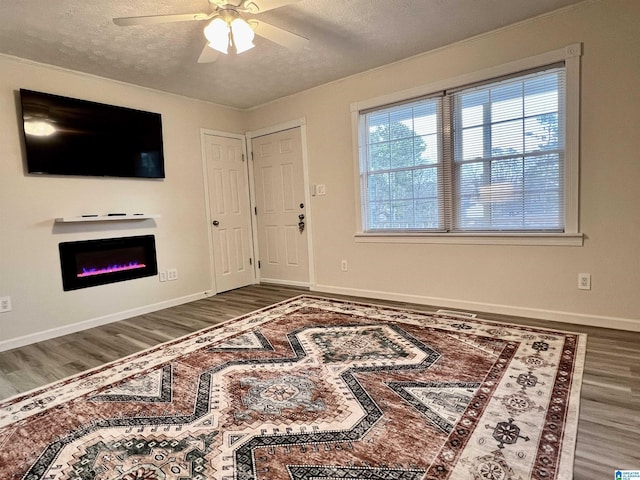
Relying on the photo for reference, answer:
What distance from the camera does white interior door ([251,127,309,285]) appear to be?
186 inches

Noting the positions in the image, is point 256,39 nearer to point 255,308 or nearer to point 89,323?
point 255,308

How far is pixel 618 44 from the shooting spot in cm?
268

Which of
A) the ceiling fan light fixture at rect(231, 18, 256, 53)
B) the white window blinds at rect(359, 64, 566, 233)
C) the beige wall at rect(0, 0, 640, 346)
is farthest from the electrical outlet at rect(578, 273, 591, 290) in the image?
the ceiling fan light fixture at rect(231, 18, 256, 53)

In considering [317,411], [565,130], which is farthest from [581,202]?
[317,411]

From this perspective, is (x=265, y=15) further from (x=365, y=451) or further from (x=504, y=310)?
(x=504, y=310)

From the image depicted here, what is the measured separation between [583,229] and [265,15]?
295 centimetres

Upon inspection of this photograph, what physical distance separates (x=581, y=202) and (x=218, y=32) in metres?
2.93

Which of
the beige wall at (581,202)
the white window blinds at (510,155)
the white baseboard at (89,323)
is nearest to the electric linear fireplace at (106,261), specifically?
the white baseboard at (89,323)

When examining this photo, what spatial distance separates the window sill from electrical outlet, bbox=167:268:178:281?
217 centimetres

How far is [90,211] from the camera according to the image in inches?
141

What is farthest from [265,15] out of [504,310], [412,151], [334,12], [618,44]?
[504,310]

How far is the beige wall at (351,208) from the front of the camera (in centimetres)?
275

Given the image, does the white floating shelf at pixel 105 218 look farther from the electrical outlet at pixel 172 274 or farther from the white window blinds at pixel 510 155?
the white window blinds at pixel 510 155

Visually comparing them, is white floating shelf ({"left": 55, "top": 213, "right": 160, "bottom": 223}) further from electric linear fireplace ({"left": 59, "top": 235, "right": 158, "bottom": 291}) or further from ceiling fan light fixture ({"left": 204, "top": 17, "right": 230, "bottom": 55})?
ceiling fan light fixture ({"left": 204, "top": 17, "right": 230, "bottom": 55})
